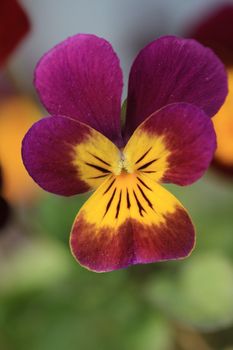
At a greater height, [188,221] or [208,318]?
[188,221]

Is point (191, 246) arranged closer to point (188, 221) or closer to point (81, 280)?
point (188, 221)

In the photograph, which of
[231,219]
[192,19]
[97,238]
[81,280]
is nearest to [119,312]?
[81,280]

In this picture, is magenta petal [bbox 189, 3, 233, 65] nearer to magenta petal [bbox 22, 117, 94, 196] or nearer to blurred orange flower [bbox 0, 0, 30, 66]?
blurred orange flower [bbox 0, 0, 30, 66]

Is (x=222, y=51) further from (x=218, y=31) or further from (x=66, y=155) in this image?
(x=66, y=155)

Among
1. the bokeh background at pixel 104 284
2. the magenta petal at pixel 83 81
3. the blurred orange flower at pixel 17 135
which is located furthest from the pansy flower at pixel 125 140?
the blurred orange flower at pixel 17 135

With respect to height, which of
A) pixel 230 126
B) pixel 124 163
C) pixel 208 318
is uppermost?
pixel 124 163

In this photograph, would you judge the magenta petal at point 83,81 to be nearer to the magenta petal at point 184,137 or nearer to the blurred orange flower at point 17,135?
the magenta petal at point 184,137

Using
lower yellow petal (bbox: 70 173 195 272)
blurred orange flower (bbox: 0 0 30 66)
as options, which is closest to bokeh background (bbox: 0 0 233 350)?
blurred orange flower (bbox: 0 0 30 66)

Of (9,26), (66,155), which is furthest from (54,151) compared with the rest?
(9,26)
